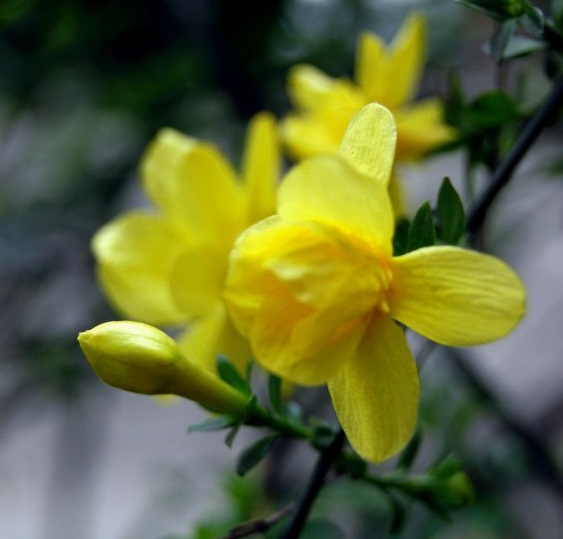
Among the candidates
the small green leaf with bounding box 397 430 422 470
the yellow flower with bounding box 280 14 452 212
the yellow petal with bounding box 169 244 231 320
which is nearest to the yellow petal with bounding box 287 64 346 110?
the yellow flower with bounding box 280 14 452 212

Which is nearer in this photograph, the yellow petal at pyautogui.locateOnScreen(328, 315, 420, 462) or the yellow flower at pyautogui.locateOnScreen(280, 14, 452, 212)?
the yellow petal at pyautogui.locateOnScreen(328, 315, 420, 462)

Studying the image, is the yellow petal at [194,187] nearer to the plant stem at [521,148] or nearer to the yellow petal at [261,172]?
the yellow petal at [261,172]

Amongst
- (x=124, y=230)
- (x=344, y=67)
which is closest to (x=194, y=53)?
(x=344, y=67)

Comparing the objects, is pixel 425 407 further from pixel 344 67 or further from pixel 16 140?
pixel 16 140

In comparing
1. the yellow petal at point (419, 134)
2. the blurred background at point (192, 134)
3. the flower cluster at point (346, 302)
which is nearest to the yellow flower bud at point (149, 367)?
the flower cluster at point (346, 302)

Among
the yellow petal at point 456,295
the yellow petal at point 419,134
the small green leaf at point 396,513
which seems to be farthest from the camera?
the yellow petal at point 419,134

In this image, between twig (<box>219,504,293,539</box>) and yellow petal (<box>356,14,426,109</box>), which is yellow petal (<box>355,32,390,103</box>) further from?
twig (<box>219,504,293,539</box>)
